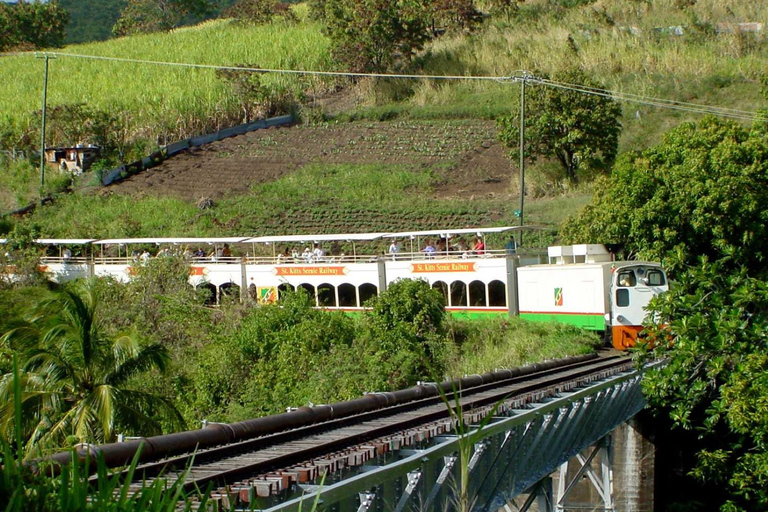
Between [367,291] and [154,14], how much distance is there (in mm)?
82164

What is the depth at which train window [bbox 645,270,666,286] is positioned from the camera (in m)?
24.4

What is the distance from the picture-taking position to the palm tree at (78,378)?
1492cm

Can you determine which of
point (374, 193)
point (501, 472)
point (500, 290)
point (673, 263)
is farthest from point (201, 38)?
point (501, 472)

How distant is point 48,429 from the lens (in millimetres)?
14922

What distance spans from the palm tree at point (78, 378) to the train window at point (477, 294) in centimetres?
1305

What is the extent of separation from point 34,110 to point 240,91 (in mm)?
13965

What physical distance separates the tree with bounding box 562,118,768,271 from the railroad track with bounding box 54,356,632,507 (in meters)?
7.46

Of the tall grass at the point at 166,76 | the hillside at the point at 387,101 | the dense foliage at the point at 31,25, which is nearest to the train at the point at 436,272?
the hillside at the point at 387,101

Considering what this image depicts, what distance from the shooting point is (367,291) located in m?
32.1

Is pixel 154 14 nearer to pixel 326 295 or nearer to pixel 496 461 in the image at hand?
pixel 326 295

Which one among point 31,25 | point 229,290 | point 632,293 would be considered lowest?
point 229,290

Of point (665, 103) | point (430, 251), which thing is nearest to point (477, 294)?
point (430, 251)

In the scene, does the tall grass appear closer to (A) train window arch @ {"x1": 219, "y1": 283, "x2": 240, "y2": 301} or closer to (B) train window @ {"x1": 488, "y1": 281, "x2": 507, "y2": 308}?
(A) train window arch @ {"x1": 219, "y1": 283, "x2": 240, "y2": 301}

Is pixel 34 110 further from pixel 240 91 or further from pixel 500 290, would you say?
pixel 500 290
